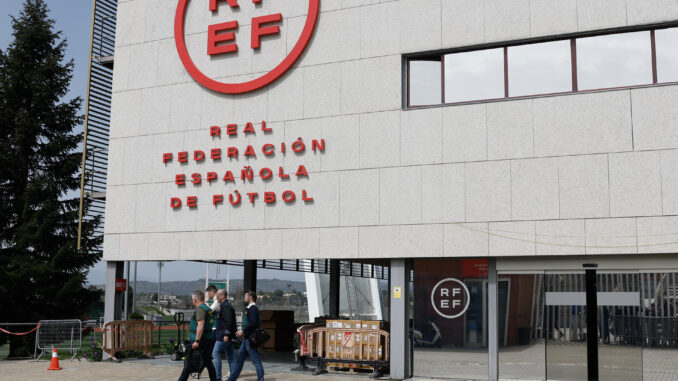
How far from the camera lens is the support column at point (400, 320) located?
15.8 m

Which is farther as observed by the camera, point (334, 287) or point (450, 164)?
point (334, 287)

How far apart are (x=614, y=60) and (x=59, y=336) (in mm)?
16695

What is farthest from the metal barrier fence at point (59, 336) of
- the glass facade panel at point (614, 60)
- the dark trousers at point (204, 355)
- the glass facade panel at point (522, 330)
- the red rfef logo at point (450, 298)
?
the glass facade panel at point (614, 60)

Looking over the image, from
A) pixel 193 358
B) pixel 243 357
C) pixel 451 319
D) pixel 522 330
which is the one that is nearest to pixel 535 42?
pixel 522 330

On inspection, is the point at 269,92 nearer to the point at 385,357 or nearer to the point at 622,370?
the point at 385,357

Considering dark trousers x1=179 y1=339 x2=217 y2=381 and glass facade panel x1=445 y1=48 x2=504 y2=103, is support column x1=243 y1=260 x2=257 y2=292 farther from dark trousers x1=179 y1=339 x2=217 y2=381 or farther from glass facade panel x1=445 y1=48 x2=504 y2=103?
dark trousers x1=179 y1=339 x2=217 y2=381

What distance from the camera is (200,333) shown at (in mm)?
11734

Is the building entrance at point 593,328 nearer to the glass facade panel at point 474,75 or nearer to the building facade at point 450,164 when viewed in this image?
the building facade at point 450,164

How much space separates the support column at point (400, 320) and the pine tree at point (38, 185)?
15.8m

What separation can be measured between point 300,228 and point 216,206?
8.90 ft

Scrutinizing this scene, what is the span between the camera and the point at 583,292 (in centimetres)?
1451

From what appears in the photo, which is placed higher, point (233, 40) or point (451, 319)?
point (233, 40)

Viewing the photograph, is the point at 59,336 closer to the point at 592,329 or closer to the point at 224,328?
the point at 224,328

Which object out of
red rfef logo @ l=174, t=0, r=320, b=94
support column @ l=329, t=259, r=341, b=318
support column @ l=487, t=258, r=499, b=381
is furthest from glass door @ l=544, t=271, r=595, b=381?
support column @ l=329, t=259, r=341, b=318
